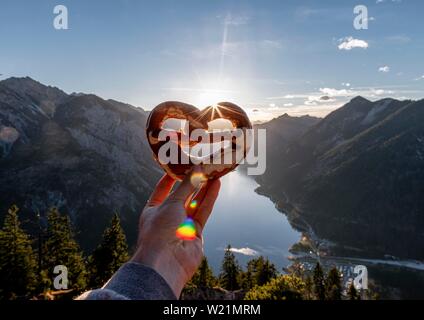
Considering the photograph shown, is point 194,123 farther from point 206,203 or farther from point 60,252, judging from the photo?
point 60,252

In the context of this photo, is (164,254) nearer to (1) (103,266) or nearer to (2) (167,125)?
(2) (167,125)

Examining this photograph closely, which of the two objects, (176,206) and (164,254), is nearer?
(164,254)

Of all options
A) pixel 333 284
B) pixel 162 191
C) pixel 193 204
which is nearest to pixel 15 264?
pixel 162 191

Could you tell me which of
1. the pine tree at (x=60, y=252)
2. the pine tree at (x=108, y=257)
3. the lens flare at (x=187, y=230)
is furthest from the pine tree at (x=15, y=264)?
the lens flare at (x=187, y=230)

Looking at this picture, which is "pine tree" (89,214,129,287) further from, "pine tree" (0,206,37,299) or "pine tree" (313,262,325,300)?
"pine tree" (313,262,325,300)

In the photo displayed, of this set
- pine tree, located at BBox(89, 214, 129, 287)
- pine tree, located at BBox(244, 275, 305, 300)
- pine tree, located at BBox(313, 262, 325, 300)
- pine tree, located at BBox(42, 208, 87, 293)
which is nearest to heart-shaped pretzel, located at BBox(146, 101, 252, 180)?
pine tree, located at BBox(244, 275, 305, 300)
